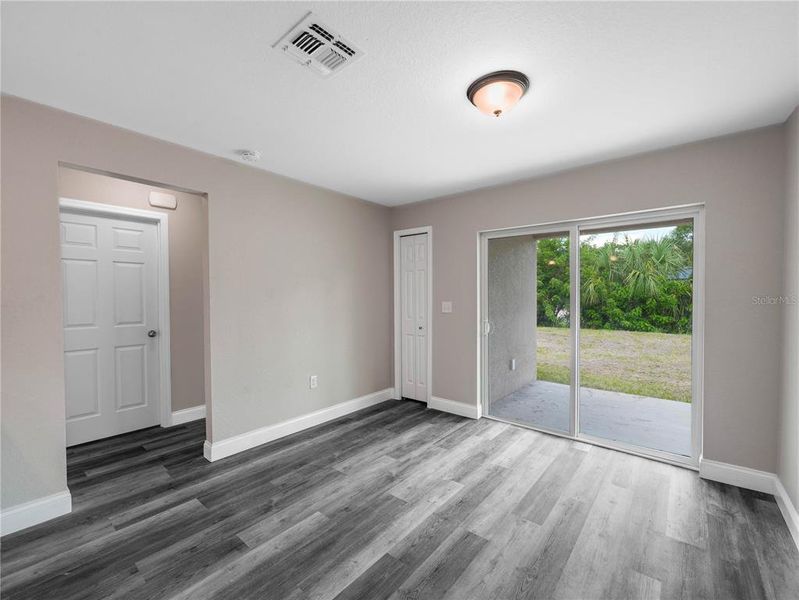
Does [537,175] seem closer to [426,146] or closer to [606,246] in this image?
[606,246]

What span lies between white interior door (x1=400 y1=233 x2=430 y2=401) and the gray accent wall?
84cm

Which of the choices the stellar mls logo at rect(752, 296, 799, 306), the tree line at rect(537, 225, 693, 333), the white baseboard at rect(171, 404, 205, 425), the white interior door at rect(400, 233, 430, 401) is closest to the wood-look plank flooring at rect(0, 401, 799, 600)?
the white baseboard at rect(171, 404, 205, 425)

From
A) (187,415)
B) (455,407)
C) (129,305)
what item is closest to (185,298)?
(129,305)

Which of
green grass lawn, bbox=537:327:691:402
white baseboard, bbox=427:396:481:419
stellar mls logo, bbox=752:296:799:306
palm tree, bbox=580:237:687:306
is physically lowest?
white baseboard, bbox=427:396:481:419

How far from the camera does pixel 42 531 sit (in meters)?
2.01

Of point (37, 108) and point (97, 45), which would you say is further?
point (37, 108)

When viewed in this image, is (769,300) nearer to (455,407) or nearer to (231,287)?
(455,407)

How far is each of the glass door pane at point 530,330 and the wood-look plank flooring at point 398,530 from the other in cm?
63

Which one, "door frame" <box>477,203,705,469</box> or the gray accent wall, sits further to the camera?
the gray accent wall

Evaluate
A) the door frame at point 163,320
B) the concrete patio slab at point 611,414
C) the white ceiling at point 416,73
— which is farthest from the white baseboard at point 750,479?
the door frame at point 163,320

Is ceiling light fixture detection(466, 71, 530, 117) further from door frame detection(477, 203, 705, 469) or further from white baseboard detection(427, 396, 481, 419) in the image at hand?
white baseboard detection(427, 396, 481, 419)

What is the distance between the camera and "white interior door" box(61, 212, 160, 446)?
3.13 meters

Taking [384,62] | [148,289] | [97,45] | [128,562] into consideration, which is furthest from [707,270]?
[148,289]

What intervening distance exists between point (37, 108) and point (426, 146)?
2456mm
